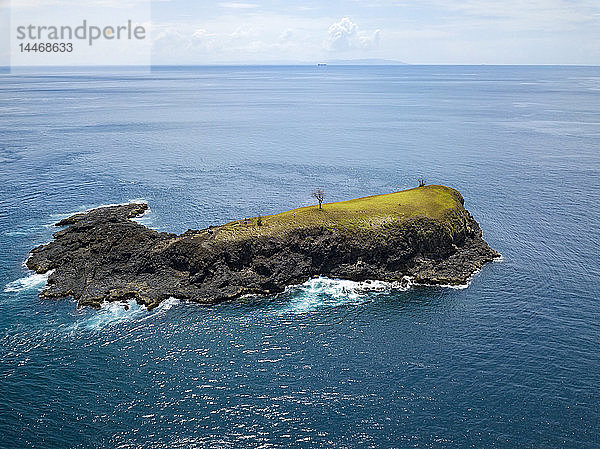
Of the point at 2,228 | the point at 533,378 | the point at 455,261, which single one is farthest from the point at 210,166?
the point at 533,378

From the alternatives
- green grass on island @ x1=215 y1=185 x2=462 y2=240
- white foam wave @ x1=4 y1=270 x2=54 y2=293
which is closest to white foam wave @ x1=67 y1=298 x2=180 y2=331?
white foam wave @ x1=4 y1=270 x2=54 y2=293

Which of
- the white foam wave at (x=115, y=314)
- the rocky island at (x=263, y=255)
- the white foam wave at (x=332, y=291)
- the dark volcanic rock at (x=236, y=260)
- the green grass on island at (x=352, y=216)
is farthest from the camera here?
the green grass on island at (x=352, y=216)

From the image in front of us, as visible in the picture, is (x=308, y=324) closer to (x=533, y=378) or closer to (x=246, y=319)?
(x=246, y=319)

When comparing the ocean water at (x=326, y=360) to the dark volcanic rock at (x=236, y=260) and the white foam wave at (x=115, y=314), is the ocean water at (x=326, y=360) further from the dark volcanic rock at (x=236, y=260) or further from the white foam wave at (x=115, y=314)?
the dark volcanic rock at (x=236, y=260)

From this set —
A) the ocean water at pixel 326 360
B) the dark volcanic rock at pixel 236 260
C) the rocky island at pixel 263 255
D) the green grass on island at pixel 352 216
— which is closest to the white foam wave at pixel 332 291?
the ocean water at pixel 326 360

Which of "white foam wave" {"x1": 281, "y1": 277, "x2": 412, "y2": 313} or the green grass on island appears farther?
the green grass on island

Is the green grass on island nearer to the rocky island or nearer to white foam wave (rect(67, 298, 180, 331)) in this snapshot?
the rocky island
